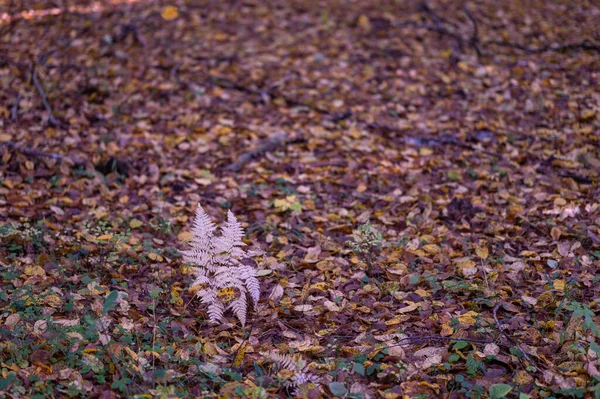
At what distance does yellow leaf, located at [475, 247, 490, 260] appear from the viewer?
4.07 m

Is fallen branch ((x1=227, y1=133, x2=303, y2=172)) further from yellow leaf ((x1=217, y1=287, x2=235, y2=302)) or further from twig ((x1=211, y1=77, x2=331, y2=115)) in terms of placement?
yellow leaf ((x1=217, y1=287, x2=235, y2=302))

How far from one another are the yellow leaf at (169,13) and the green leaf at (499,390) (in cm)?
721

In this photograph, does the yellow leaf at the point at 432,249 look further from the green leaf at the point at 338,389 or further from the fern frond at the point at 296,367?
the green leaf at the point at 338,389

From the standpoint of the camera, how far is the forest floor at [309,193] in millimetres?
3113

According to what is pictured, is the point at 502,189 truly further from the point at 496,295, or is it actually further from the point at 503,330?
the point at 503,330

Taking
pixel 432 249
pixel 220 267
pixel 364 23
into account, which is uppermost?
pixel 364 23

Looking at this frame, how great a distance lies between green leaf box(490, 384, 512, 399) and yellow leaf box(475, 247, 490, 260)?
4.39ft

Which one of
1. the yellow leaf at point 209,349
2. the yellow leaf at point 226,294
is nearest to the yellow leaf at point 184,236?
the yellow leaf at point 226,294

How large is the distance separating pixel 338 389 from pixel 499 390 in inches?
32.2

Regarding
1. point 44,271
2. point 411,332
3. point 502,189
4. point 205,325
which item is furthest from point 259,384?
point 502,189

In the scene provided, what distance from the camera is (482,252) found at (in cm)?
411

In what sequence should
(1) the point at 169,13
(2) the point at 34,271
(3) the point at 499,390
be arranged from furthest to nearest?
(1) the point at 169,13
(2) the point at 34,271
(3) the point at 499,390

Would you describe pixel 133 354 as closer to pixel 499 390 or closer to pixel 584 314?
pixel 499 390

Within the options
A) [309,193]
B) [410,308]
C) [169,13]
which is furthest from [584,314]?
[169,13]
